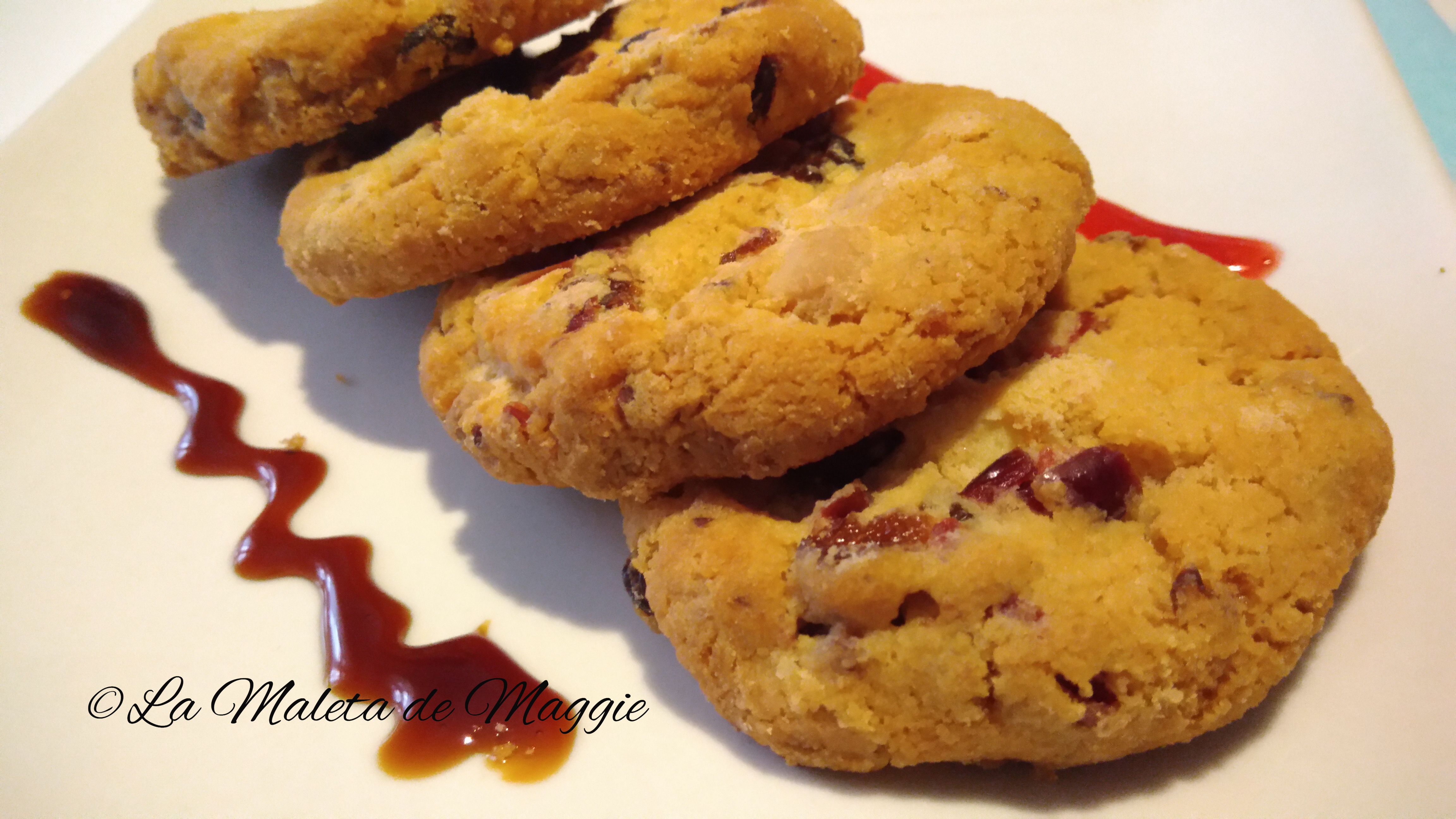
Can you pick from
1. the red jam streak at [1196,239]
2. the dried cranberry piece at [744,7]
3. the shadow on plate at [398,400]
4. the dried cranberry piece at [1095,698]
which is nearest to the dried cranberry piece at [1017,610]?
the dried cranberry piece at [1095,698]

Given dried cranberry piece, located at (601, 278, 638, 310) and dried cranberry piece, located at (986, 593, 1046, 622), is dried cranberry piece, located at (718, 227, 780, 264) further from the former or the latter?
dried cranberry piece, located at (986, 593, 1046, 622)

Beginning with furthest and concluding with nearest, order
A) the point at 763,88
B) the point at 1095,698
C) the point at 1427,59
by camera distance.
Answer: the point at 1427,59 < the point at 763,88 < the point at 1095,698

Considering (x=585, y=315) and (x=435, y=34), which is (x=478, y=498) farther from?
(x=435, y=34)

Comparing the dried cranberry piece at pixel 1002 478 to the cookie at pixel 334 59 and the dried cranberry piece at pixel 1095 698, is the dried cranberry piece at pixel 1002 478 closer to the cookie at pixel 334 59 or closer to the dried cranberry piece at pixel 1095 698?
the dried cranberry piece at pixel 1095 698

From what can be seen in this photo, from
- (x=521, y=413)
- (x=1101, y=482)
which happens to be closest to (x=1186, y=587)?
(x=1101, y=482)

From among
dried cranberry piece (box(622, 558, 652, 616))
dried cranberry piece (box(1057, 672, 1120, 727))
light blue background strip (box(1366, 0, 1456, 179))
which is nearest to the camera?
dried cranberry piece (box(1057, 672, 1120, 727))

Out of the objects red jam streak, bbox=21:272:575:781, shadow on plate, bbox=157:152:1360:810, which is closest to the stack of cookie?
shadow on plate, bbox=157:152:1360:810
